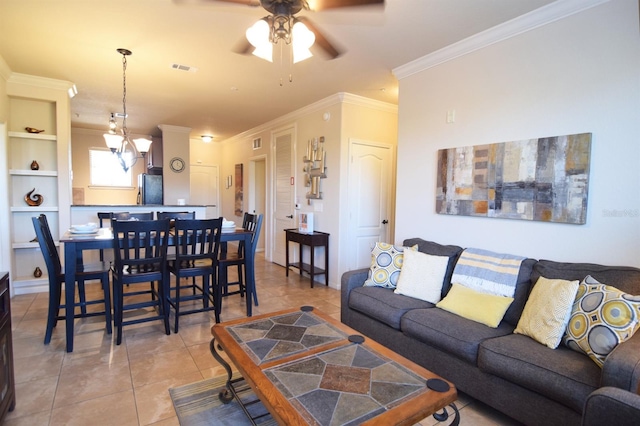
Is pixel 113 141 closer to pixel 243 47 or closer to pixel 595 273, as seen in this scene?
pixel 243 47

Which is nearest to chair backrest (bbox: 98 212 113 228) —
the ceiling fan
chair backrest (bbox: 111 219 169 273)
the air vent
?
chair backrest (bbox: 111 219 169 273)

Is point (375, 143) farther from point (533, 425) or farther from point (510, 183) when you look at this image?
point (533, 425)

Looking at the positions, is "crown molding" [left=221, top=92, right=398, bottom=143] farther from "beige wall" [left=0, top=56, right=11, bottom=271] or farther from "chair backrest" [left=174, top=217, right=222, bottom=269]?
"beige wall" [left=0, top=56, right=11, bottom=271]

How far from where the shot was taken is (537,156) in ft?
8.13

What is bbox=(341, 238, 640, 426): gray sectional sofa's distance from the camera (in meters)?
1.54

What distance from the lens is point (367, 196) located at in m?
Result: 4.81

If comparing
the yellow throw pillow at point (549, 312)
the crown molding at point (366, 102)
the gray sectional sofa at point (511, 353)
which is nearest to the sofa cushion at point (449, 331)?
the gray sectional sofa at point (511, 353)

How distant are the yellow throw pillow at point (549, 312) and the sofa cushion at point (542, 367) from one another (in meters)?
0.05

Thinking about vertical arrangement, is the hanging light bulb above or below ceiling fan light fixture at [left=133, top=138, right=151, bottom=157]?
above

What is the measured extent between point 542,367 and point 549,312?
369 mm

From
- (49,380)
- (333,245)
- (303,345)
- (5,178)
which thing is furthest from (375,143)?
(5,178)

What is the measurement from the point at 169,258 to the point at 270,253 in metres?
3.15

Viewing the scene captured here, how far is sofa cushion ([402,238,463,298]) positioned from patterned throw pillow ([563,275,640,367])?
3.11 feet

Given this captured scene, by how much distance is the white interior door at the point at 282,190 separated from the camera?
568 centimetres
